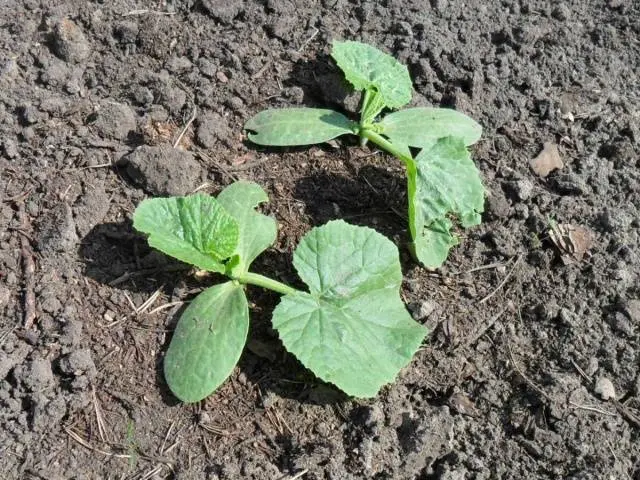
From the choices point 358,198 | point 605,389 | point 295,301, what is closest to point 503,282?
point 605,389

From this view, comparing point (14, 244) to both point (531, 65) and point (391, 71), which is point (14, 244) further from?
point (531, 65)

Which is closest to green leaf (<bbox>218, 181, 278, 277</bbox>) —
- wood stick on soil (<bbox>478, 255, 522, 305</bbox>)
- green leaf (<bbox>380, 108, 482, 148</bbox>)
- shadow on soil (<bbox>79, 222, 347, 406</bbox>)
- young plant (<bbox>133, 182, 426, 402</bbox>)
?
young plant (<bbox>133, 182, 426, 402</bbox>)

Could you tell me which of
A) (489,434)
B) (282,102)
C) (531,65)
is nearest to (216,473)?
(489,434)

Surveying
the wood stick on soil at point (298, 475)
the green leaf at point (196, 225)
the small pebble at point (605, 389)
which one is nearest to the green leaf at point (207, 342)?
the green leaf at point (196, 225)

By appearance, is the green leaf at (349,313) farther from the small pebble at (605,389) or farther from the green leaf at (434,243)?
the small pebble at (605,389)

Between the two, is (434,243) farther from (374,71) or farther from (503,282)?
(374,71)

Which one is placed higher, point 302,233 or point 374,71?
point 374,71
